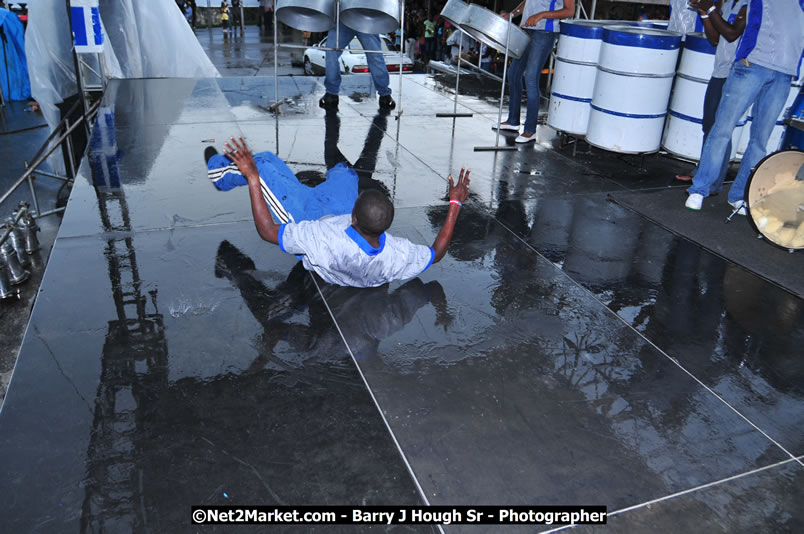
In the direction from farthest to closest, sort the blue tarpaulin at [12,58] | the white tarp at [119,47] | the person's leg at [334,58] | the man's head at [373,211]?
1. the blue tarpaulin at [12,58]
2. the white tarp at [119,47]
3. the person's leg at [334,58]
4. the man's head at [373,211]

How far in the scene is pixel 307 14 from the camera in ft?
23.1

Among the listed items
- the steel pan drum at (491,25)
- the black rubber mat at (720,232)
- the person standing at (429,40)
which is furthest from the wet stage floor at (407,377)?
the person standing at (429,40)

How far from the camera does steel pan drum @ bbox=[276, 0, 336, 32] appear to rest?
21.6 ft

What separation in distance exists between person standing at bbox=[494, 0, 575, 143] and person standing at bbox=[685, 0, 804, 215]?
1.93 metres

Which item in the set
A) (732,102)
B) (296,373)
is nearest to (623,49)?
(732,102)

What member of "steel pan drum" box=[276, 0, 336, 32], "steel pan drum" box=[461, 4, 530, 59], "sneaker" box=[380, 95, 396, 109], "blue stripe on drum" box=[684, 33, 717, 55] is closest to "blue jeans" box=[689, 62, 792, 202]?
"blue stripe on drum" box=[684, 33, 717, 55]

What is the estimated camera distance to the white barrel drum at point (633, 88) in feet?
17.4

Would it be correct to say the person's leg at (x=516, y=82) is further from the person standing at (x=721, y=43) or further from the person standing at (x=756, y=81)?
the person standing at (x=756, y=81)

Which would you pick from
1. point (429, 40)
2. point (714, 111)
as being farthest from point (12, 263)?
point (429, 40)

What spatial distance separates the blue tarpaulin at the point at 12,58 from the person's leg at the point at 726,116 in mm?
13639

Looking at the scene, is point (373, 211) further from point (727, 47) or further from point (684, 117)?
point (684, 117)

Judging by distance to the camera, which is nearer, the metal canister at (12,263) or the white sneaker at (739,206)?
the white sneaker at (739,206)

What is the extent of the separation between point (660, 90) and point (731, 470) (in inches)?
164

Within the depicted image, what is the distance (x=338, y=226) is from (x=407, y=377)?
87 cm
